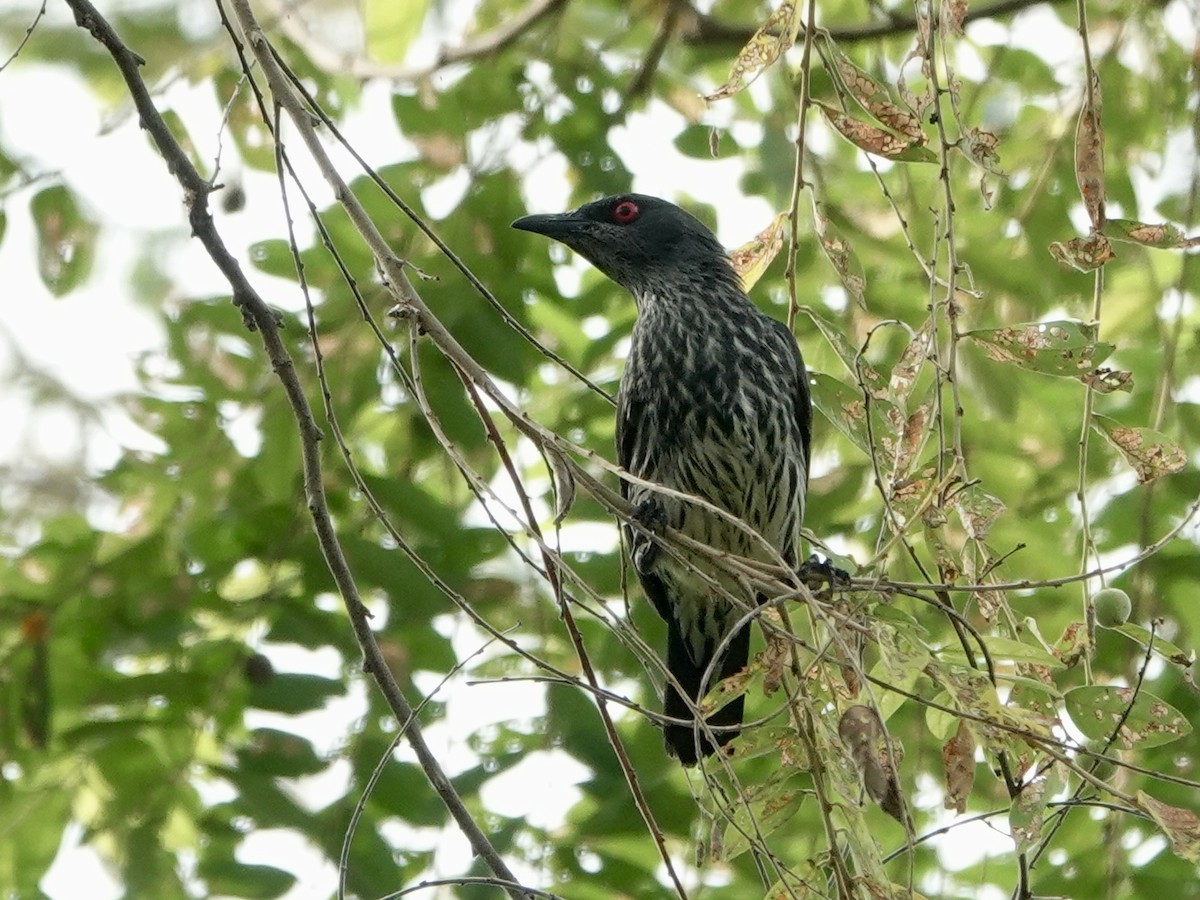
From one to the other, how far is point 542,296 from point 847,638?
2.84 meters

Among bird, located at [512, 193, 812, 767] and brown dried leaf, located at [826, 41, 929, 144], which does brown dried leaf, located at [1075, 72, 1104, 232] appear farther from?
bird, located at [512, 193, 812, 767]

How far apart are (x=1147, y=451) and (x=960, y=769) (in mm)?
712

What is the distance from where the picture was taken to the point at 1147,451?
2918 millimetres

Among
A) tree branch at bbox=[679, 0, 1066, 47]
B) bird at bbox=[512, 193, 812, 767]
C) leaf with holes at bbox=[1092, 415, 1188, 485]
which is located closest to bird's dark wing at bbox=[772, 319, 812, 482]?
bird at bbox=[512, 193, 812, 767]

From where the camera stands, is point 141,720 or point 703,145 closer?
point 141,720

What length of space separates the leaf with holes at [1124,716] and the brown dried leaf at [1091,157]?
0.81 meters

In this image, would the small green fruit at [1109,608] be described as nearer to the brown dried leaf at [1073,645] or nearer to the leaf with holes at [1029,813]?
the brown dried leaf at [1073,645]

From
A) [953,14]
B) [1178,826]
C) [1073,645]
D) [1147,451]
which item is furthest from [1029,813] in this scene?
[953,14]

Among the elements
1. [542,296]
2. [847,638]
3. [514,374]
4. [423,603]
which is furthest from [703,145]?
[847,638]

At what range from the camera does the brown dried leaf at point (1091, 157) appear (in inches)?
108

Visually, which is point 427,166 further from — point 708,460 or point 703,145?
point 708,460

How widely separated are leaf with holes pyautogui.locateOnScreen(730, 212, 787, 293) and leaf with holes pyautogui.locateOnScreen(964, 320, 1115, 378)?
618 mm

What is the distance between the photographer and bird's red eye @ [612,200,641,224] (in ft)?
17.3

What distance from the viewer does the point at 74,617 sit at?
448 centimetres
